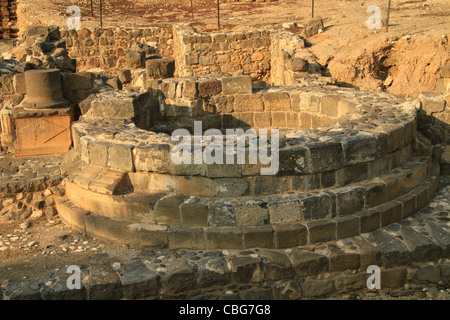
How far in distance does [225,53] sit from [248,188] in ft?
30.8

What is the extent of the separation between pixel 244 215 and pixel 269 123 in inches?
132

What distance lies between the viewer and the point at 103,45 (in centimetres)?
1556

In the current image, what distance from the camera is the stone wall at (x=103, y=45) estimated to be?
49.8 feet

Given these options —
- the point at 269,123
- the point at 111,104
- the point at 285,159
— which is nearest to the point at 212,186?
the point at 285,159

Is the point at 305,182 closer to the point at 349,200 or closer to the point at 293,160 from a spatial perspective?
the point at 293,160

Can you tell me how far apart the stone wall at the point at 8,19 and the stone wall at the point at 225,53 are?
30.1 ft

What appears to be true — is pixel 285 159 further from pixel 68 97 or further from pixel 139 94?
pixel 68 97

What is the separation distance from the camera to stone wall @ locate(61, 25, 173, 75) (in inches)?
597

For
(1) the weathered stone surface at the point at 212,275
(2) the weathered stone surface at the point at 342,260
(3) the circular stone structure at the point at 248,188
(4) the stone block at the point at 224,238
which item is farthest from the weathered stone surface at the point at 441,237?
(1) the weathered stone surface at the point at 212,275

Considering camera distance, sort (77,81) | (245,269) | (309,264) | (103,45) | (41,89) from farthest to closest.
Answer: (103,45) < (77,81) < (41,89) < (309,264) < (245,269)

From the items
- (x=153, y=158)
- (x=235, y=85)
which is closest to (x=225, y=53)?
(x=235, y=85)

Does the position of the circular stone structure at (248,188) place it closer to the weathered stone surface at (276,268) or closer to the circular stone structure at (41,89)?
the weathered stone surface at (276,268)

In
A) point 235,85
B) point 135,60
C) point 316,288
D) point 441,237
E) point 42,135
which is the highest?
point 135,60

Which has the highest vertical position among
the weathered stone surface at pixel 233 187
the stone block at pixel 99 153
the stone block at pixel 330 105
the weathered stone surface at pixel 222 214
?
the stone block at pixel 330 105
